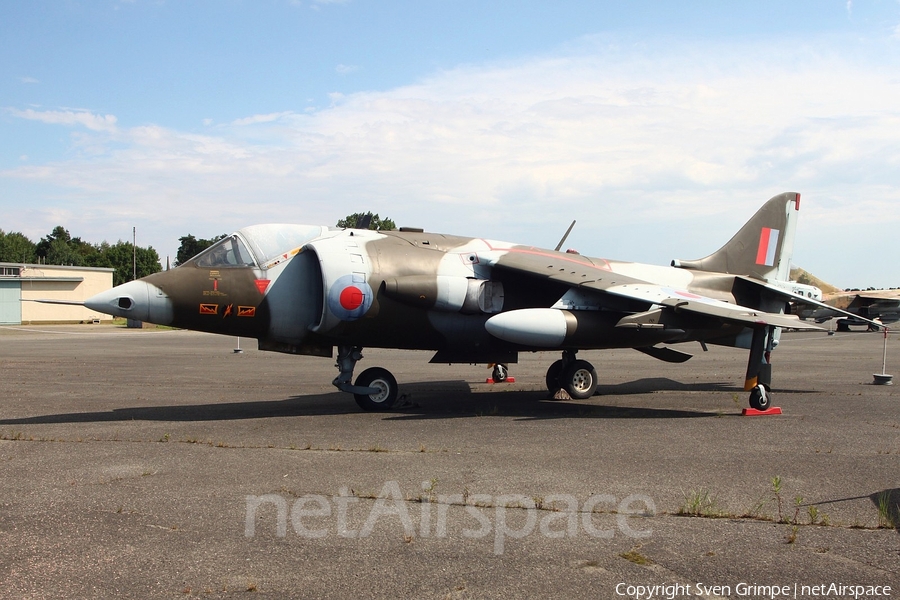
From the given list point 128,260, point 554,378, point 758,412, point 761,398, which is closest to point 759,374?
point 761,398

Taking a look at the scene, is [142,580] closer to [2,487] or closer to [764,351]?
[2,487]

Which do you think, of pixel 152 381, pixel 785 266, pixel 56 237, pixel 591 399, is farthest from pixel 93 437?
pixel 56 237

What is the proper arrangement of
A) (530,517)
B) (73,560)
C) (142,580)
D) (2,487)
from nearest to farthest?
(142,580), (73,560), (530,517), (2,487)

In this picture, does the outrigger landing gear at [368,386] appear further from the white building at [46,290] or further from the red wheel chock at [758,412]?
the white building at [46,290]

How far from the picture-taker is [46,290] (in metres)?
65.6

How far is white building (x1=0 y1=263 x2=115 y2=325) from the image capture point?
61.8 m

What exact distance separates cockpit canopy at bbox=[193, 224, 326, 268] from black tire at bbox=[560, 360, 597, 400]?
564cm

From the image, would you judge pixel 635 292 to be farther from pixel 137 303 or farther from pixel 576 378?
pixel 137 303

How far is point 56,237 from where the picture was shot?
13050 centimetres

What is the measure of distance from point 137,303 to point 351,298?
3375 mm

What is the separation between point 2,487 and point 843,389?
52.0 feet

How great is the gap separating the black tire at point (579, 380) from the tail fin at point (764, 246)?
3.74 m

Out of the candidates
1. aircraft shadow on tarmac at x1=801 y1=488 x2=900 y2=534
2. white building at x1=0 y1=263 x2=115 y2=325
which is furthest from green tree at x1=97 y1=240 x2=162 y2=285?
aircraft shadow on tarmac at x1=801 y1=488 x2=900 y2=534

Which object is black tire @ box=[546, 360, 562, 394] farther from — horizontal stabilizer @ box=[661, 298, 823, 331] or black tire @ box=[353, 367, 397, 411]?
black tire @ box=[353, 367, 397, 411]
